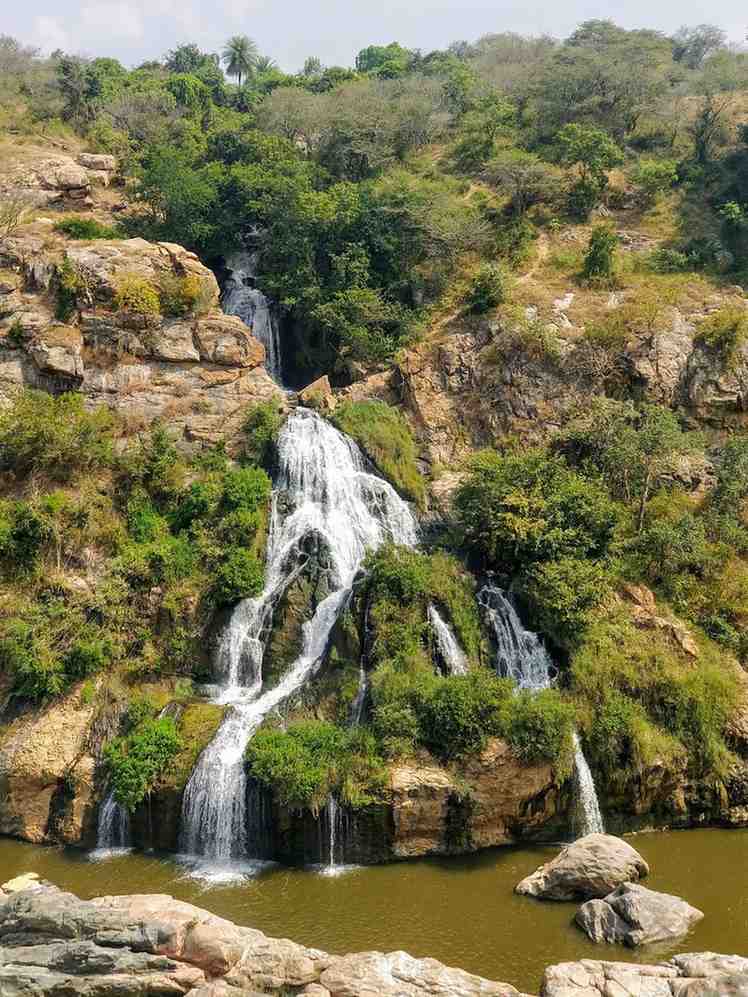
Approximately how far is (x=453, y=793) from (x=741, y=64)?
178 feet

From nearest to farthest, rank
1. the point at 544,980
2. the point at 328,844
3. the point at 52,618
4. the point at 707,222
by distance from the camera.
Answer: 1. the point at 544,980
2. the point at 328,844
3. the point at 52,618
4. the point at 707,222

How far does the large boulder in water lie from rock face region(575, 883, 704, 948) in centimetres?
59

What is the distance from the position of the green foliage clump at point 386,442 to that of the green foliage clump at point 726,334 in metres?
12.1

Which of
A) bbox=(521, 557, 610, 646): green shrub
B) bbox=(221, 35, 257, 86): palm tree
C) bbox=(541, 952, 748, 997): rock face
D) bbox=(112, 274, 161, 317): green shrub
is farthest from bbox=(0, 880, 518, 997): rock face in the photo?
bbox=(221, 35, 257, 86): palm tree

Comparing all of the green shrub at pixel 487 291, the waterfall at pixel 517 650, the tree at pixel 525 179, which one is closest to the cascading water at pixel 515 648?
A: the waterfall at pixel 517 650

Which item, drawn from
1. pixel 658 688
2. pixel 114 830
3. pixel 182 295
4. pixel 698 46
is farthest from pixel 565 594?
pixel 698 46

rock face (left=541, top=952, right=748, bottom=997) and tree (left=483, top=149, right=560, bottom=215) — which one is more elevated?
tree (left=483, top=149, right=560, bottom=215)

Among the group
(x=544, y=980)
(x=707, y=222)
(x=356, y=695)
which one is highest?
(x=707, y=222)

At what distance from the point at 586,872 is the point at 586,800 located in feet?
10.0

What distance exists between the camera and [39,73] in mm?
47906

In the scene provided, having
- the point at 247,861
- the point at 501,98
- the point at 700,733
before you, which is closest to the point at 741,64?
the point at 501,98

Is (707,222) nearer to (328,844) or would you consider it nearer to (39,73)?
(328,844)

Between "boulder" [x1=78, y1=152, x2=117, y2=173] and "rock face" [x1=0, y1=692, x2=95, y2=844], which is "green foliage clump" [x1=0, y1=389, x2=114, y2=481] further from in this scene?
"boulder" [x1=78, y1=152, x2=117, y2=173]

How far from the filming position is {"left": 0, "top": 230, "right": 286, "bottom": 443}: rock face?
83.2ft
